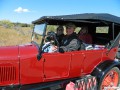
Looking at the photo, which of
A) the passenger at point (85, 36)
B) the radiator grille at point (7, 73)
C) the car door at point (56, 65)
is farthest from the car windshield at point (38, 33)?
the passenger at point (85, 36)

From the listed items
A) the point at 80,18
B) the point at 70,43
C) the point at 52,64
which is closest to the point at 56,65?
the point at 52,64

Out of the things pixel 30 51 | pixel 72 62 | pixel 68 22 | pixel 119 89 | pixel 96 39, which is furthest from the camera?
pixel 96 39

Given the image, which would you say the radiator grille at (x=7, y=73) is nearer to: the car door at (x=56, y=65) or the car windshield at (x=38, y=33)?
the car door at (x=56, y=65)

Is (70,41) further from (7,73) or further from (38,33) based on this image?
(7,73)

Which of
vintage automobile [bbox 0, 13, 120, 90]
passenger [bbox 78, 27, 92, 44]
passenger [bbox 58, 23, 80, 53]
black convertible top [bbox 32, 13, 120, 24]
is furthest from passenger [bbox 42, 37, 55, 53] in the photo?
passenger [bbox 78, 27, 92, 44]

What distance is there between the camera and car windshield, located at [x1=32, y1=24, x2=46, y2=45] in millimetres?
5658

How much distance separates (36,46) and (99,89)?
182 centimetres

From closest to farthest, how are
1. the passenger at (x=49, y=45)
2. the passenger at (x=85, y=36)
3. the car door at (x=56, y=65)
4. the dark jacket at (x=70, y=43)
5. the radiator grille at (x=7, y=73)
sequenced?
the radiator grille at (x=7, y=73) < the car door at (x=56, y=65) < the passenger at (x=49, y=45) < the dark jacket at (x=70, y=43) < the passenger at (x=85, y=36)

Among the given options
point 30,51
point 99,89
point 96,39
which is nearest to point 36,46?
point 30,51

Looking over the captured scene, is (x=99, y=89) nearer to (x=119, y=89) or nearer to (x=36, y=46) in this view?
(x=119, y=89)

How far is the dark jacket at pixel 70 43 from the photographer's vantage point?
232 inches

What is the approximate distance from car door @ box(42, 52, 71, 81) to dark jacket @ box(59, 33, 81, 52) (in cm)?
20

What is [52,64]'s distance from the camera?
5.52 meters

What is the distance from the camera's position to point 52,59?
5.50 metres
